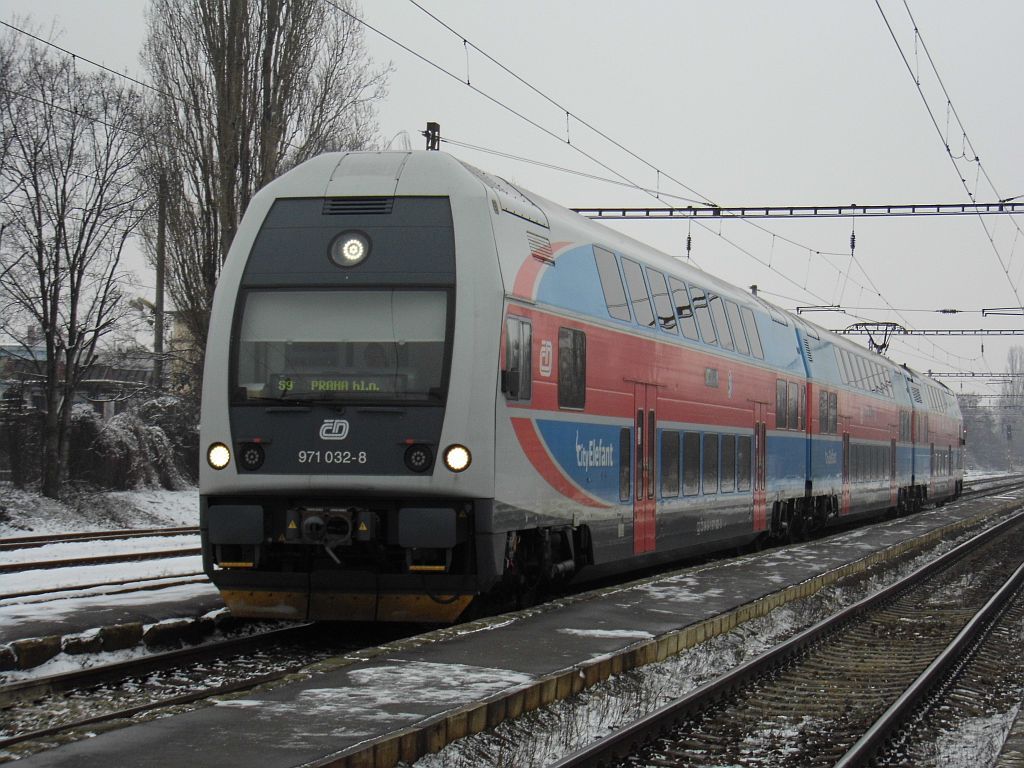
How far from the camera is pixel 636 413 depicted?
13.6m

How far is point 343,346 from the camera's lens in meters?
10.2

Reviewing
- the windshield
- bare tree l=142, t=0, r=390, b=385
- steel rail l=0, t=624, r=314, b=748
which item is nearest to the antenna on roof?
bare tree l=142, t=0, r=390, b=385

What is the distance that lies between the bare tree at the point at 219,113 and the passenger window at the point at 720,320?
1493 cm

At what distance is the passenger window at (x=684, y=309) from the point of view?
605 inches

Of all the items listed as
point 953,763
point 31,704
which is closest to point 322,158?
point 31,704

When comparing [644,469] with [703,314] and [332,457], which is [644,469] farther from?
[332,457]

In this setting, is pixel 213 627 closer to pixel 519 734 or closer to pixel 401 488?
pixel 401 488

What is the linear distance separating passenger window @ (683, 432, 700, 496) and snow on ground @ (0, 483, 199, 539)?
13.5 metres

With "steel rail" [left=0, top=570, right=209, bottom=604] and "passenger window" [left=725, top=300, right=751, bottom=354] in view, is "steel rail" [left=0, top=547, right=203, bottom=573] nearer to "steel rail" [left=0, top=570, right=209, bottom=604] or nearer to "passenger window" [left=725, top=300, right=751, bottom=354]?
"steel rail" [left=0, top=570, right=209, bottom=604]

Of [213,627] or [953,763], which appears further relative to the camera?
[213,627]

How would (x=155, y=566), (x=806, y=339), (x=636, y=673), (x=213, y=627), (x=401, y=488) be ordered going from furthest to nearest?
(x=806, y=339)
(x=155, y=566)
(x=213, y=627)
(x=401, y=488)
(x=636, y=673)

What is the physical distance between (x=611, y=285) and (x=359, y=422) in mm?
4047

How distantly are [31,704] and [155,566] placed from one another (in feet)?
27.4

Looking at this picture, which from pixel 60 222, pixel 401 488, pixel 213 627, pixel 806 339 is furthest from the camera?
pixel 60 222
